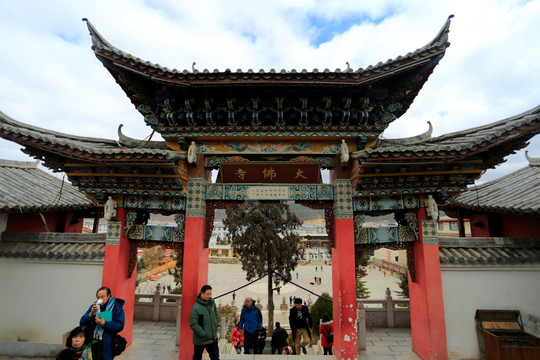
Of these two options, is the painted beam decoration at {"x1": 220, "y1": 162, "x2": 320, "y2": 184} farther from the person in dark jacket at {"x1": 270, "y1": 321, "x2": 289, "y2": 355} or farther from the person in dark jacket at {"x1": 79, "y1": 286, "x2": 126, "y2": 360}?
the person in dark jacket at {"x1": 270, "y1": 321, "x2": 289, "y2": 355}

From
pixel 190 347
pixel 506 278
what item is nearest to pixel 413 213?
pixel 506 278

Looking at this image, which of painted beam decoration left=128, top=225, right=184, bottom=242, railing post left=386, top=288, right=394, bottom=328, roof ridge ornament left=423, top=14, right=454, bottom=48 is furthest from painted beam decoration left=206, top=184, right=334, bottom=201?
railing post left=386, top=288, right=394, bottom=328

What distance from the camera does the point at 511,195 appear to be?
842cm

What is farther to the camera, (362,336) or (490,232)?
(490,232)

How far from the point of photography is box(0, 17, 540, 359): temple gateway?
235 inches

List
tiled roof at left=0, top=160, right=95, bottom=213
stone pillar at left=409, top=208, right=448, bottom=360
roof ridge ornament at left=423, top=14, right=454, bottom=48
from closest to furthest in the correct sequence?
1. roof ridge ornament at left=423, top=14, right=454, bottom=48
2. stone pillar at left=409, top=208, right=448, bottom=360
3. tiled roof at left=0, top=160, right=95, bottom=213

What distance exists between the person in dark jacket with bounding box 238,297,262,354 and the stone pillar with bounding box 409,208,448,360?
3.78 m

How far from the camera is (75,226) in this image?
1248 cm

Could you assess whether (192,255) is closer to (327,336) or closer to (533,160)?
(327,336)

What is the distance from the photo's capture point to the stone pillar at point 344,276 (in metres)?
6.29

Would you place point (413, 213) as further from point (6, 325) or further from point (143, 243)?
point (6, 325)

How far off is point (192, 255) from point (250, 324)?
6.99 ft

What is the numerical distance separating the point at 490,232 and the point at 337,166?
6762mm

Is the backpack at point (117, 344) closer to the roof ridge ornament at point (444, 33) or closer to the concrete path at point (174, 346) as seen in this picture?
the concrete path at point (174, 346)
